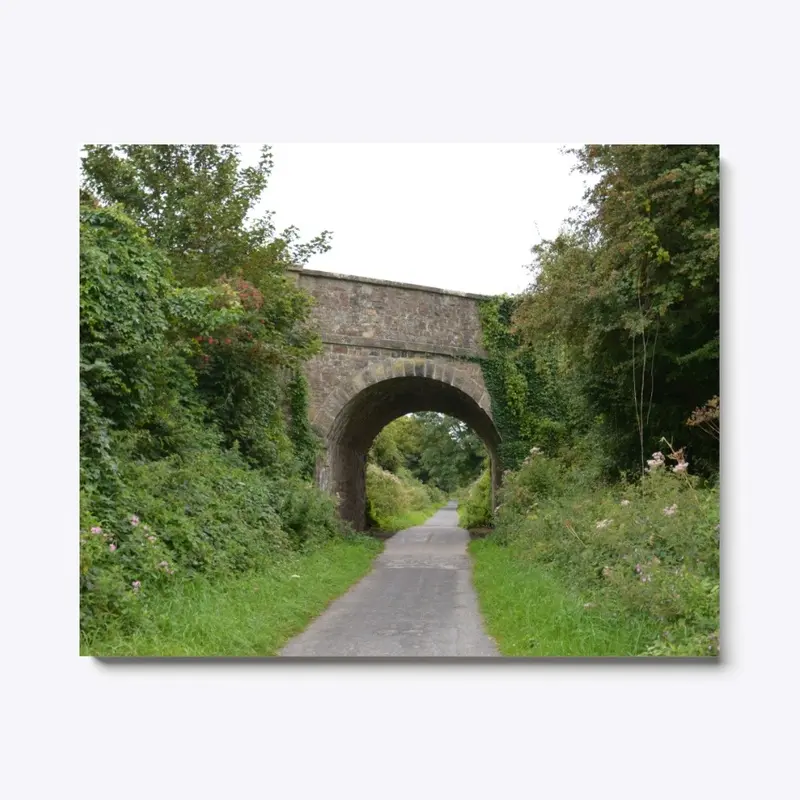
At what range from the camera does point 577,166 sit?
21.0 ft

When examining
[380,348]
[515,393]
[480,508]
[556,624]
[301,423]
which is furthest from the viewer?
[480,508]

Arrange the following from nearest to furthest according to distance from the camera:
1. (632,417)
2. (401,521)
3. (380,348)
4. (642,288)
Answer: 1. (642,288)
2. (632,417)
3. (380,348)
4. (401,521)

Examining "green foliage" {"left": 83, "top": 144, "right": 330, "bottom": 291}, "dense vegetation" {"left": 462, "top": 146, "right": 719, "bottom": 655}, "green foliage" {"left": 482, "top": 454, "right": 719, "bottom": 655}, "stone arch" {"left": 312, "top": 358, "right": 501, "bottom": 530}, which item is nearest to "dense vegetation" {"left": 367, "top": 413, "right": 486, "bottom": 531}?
"stone arch" {"left": 312, "top": 358, "right": 501, "bottom": 530}

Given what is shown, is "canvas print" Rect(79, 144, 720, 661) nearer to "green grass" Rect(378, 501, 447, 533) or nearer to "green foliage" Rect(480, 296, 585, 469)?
"green foliage" Rect(480, 296, 585, 469)

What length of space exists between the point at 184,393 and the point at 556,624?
5.98m

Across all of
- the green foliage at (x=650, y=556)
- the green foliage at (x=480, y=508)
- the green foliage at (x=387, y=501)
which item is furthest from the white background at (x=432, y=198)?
the green foliage at (x=387, y=501)

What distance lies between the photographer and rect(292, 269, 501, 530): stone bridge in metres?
12.6

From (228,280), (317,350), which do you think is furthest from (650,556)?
(317,350)

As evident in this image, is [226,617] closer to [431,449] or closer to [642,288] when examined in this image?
[642,288]

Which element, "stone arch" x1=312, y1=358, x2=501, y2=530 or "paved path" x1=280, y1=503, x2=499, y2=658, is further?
"stone arch" x1=312, y1=358, x2=501, y2=530

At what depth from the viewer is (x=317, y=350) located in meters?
11.8

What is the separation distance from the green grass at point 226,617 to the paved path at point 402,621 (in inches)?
7.0

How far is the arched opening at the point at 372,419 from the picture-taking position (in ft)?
44.5

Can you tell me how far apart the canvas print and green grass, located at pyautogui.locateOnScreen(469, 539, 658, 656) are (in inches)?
0.9
